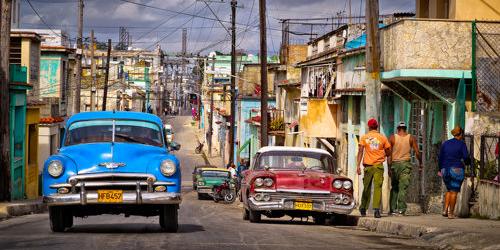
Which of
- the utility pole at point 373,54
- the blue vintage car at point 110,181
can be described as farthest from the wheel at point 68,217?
the utility pole at point 373,54

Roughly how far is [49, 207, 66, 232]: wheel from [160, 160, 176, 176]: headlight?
5.64 ft

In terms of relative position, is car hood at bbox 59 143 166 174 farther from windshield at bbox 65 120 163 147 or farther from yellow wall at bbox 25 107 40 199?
yellow wall at bbox 25 107 40 199

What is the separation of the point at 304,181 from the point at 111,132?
4576 mm

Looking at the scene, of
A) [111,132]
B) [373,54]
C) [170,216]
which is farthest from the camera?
[373,54]

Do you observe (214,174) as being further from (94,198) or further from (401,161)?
(94,198)

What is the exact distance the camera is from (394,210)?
69.1 ft

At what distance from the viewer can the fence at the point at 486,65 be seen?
20.5 metres

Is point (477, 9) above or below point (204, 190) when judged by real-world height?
above

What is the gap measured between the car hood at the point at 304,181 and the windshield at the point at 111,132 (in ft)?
11.5

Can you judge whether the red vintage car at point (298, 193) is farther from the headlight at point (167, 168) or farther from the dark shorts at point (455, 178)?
the headlight at point (167, 168)

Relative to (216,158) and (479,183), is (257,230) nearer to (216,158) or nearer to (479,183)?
(479,183)

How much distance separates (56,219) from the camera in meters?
14.8

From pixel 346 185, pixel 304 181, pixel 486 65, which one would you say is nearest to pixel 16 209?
pixel 304 181

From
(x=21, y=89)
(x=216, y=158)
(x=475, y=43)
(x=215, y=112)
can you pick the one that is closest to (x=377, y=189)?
(x=475, y=43)
